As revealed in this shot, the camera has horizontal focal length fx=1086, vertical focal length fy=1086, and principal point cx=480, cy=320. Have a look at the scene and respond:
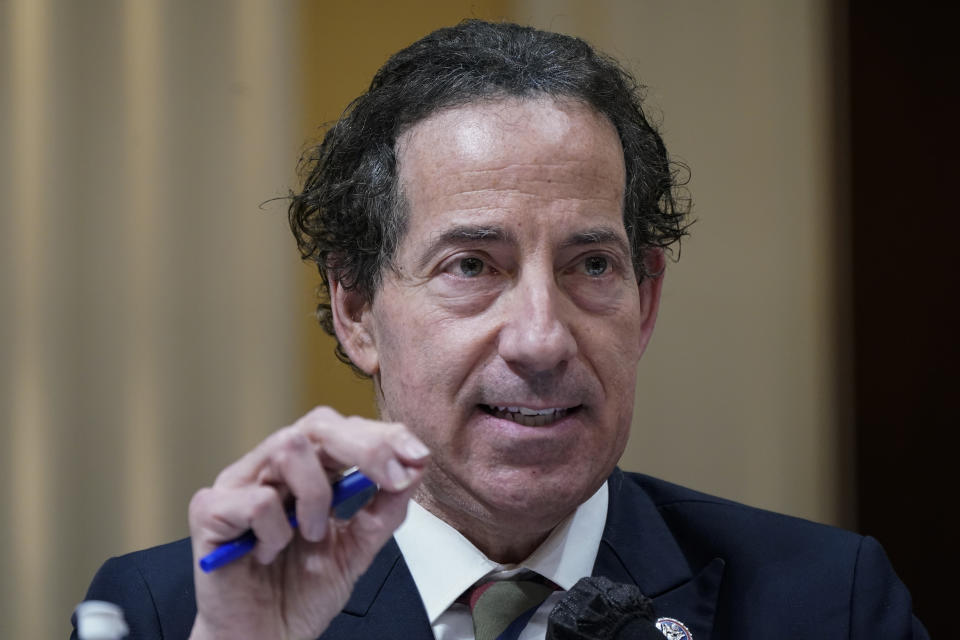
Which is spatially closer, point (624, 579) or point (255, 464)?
point (255, 464)

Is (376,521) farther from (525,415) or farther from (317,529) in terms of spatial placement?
(525,415)

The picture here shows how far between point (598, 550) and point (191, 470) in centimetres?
126

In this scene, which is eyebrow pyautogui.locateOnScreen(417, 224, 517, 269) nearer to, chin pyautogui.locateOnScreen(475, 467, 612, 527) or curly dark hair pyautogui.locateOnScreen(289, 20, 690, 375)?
curly dark hair pyautogui.locateOnScreen(289, 20, 690, 375)

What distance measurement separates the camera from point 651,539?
204 centimetres

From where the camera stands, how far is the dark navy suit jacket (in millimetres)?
1886

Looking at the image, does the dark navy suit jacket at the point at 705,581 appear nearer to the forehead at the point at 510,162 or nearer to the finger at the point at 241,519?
the finger at the point at 241,519

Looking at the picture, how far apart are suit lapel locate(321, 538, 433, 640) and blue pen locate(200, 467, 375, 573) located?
0.41m

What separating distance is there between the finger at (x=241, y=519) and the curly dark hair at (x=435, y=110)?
663 millimetres

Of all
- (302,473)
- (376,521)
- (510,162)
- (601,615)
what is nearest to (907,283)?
(510,162)

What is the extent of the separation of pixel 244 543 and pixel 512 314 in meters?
0.58

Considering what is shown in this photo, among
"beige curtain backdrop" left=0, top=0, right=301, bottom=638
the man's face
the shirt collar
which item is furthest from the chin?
"beige curtain backdrop" left=0, top=0, right=301, bottom=638

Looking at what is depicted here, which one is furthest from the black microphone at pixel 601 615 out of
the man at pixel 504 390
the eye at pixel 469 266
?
the eye at pixel 469 266

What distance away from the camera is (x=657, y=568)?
1.98 meters

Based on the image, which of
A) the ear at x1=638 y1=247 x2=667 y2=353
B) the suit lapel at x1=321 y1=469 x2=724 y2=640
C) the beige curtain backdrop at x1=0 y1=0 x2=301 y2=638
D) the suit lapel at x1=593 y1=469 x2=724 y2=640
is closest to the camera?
the suit lapel at x1=321 y1=469 x2=724 y2=640
